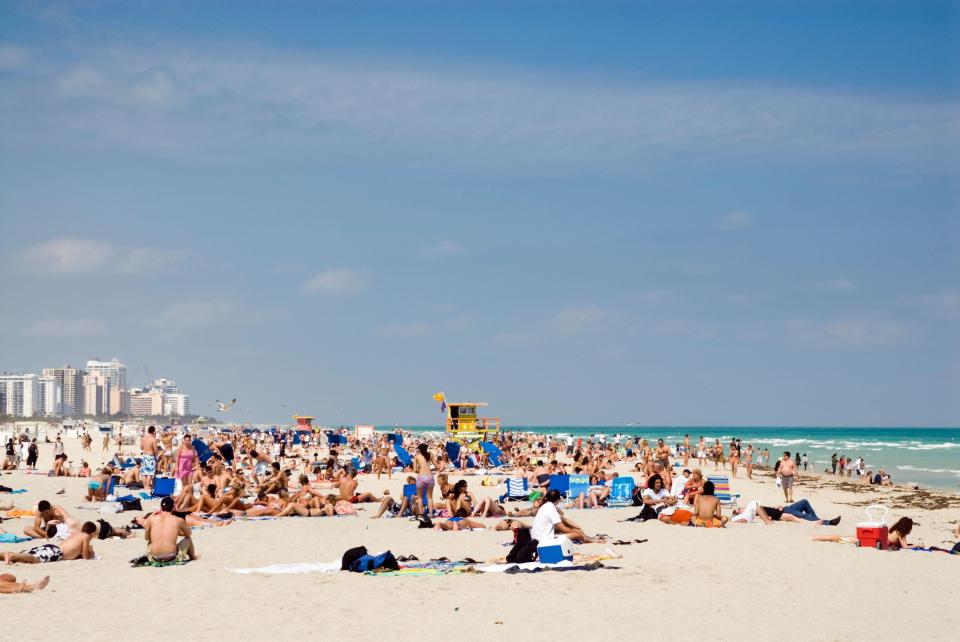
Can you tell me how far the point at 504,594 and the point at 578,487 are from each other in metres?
10.3

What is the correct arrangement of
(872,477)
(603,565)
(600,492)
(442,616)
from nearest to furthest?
1. (442,616)
2. (603,565)
3. (600,492)
4. (872,477)

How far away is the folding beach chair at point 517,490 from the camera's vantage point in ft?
68.7

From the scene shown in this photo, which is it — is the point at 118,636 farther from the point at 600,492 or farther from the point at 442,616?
the point at 600,492

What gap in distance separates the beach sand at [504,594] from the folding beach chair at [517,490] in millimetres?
6437

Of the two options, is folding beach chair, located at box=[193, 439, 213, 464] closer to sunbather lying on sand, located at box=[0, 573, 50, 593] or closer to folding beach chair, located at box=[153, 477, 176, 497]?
folding beach chair, located at box=[153, 477, 176, 497]

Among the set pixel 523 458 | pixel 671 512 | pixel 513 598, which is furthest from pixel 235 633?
pixel 523 458

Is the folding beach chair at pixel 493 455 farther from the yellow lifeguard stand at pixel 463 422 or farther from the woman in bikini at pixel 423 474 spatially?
the woman in bikini at pixel 423 474

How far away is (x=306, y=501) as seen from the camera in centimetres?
1752

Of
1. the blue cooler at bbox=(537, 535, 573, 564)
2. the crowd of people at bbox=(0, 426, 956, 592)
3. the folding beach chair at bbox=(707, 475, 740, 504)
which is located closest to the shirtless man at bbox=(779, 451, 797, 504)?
the crowd of people at bbox=(0, 426, 956, 592)

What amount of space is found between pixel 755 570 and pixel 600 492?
27.9ft

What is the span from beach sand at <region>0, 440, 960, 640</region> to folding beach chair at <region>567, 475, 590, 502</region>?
4920 millimetres

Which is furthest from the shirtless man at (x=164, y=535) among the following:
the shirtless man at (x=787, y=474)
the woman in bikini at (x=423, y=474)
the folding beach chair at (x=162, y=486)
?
the shirtless man at (x=787, y=474)

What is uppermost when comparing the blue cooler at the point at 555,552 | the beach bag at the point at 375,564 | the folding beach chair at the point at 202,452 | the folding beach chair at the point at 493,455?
the folding beach chair at the point at 202,452

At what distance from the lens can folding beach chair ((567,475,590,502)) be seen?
19.4m
